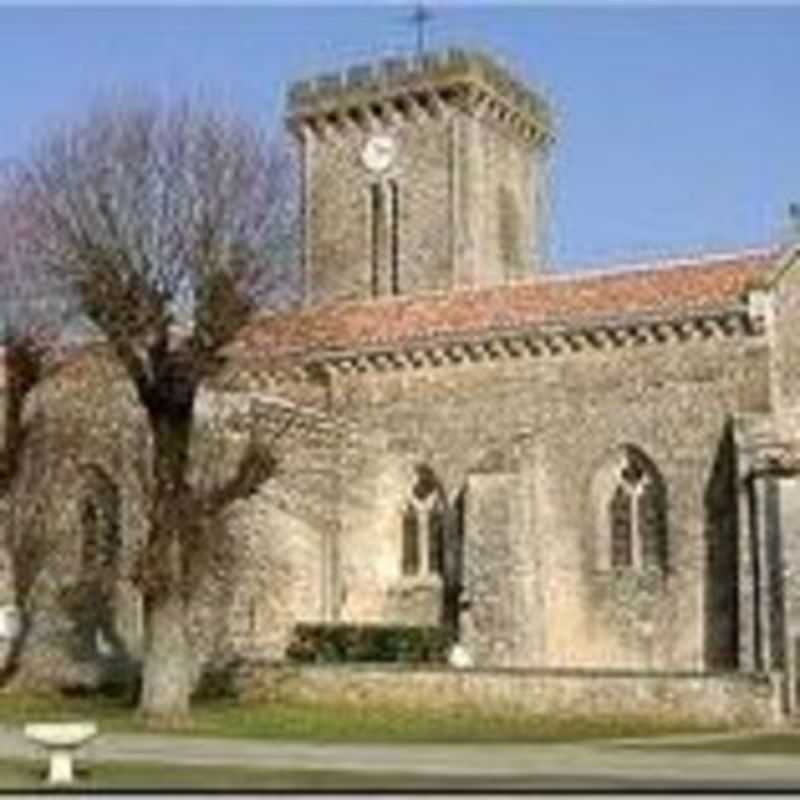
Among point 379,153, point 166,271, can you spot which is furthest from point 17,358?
point 379,153

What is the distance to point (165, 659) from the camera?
118ft

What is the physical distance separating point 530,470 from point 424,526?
3.93 meters

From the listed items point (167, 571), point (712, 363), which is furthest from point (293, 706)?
point (712, 363)

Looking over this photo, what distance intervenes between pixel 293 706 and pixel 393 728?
5.44 meters

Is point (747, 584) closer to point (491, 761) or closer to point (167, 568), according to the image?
point (167, 568)

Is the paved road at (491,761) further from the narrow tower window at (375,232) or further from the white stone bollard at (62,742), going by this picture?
the narrow tower window at (375,232)

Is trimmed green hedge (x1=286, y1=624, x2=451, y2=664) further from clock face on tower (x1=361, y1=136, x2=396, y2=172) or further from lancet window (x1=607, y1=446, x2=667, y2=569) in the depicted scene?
clock face on tower (x1=361, y1=136, x2=396, y2=172)

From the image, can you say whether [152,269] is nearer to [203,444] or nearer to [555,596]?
[203,444]

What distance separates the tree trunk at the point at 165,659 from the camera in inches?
1399

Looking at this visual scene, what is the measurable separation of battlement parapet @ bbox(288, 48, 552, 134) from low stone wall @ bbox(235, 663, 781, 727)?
23.0 metres

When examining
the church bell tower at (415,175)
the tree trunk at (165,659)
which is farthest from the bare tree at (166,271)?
the church bell tower at (415,175)

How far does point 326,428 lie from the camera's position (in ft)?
153

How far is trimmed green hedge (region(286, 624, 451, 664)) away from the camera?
137 ft

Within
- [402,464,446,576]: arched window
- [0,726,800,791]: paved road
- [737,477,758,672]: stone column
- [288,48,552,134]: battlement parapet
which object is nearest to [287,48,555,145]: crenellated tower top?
[288,48,552,134]: battlement parapet
